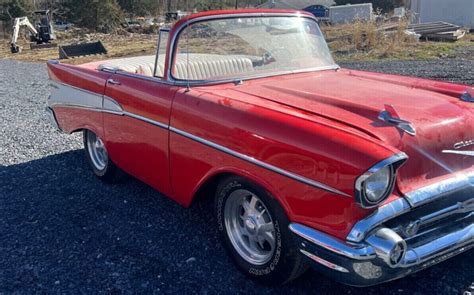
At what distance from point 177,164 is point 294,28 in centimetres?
157

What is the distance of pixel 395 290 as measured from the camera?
271 cm

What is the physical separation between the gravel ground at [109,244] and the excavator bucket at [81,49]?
499cm

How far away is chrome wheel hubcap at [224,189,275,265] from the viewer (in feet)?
9.02

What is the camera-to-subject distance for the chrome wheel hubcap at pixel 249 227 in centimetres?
275

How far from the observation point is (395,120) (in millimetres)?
2537

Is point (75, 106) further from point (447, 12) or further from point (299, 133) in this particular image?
point (447, 12)

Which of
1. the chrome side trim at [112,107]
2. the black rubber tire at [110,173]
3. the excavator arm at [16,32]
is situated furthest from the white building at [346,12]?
the chrome side trim at [112,107]

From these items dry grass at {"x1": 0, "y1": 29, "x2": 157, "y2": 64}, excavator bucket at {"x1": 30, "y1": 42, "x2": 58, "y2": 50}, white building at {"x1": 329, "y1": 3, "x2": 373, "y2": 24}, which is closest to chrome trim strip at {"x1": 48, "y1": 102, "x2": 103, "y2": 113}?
dry grass at {"x1": 0, "y1": 29, "x2": 157, "y2": 64}

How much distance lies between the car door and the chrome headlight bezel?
152cm

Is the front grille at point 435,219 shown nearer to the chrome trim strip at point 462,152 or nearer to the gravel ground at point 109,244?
the chrome trim strip at point 462,152

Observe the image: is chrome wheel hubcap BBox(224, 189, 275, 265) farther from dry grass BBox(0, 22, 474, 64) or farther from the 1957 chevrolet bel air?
dry grass BBox(0, 22, 474, 64)

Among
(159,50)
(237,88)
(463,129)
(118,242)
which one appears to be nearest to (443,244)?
(463,129)

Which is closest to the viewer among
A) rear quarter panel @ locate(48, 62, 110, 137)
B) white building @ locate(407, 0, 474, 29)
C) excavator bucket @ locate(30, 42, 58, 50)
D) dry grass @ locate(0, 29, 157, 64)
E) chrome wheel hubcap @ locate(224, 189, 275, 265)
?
chrome wheel hubcap @ locate(224, 189, 275, 265)

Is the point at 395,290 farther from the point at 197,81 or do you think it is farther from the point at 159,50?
the point at 159,50
